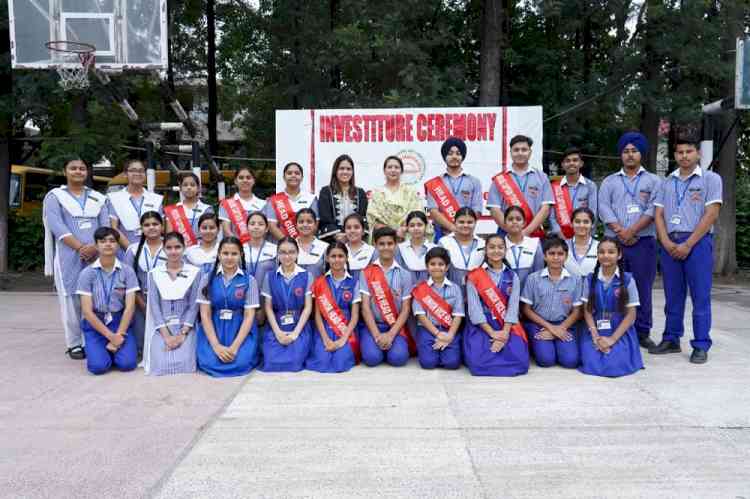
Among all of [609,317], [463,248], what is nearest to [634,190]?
[609,317]

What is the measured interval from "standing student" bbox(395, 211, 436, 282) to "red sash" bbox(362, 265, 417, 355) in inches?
10.6

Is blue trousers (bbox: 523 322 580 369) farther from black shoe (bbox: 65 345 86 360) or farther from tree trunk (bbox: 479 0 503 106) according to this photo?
tree trunk (bbox: 479 0 503 106)

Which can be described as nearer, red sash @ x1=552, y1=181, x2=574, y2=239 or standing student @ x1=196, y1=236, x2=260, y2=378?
standing student @ x1=196, y1=236, x2=260, y2=378

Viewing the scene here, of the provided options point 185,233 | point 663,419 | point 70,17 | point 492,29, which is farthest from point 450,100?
point 663,419

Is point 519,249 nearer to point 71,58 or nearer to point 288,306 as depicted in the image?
point 288,306

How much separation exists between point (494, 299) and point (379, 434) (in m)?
1.63

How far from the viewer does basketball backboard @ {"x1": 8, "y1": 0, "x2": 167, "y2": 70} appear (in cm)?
786

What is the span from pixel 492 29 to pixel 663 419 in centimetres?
931

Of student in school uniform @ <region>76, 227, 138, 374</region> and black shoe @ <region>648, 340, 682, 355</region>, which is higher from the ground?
student in school uniform @ <region>76, 227, 138, 374</region>

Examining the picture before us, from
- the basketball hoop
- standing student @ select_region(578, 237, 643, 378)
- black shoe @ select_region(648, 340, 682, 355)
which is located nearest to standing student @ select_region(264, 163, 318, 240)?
standing student @ select_region(578, 237, 643, 378)

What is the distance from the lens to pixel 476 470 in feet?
9.89

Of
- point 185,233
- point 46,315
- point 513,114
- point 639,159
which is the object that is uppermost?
point 513,114

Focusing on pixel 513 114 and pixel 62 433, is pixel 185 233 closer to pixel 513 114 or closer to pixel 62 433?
pixel 62 433

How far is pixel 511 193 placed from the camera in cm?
560
